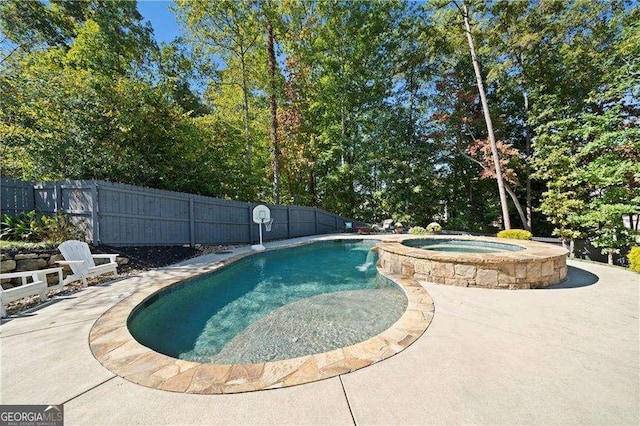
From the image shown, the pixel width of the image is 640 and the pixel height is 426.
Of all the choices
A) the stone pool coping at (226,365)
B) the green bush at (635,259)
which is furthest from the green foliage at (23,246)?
the green bush at (635,259)

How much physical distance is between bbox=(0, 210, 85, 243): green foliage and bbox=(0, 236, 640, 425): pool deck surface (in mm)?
3131

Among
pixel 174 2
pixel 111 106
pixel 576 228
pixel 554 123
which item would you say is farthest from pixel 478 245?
pixel 174 2

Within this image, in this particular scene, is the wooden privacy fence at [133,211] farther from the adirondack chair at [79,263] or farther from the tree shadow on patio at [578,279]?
the tree shadow on patio at [578,279]

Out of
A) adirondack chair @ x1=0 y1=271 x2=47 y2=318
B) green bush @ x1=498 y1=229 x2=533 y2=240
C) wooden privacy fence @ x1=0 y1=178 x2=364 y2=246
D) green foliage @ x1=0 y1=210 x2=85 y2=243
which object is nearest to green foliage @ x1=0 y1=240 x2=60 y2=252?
green foliage @ x1=0 y1=210 x2=85 y2=243

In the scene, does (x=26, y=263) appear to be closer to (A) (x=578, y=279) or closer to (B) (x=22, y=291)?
(B) (x=22, y=291)

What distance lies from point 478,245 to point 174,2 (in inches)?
604

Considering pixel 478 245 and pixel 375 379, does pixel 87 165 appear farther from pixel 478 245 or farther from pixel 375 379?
pixel 478 245

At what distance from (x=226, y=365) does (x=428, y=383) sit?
1.63 meters

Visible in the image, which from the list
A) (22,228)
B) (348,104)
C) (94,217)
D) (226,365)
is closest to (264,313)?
(226,365)

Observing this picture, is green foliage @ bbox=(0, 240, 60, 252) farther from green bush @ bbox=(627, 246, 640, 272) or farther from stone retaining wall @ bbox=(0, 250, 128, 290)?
green bush @ bbox=(627, 246, 640, 272)

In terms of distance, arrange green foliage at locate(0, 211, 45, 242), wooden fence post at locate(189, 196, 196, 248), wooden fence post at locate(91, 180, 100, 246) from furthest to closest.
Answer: wooden fence post at locate(189, 196, 196, 248)
wooden fence post at locate(91, 180, 100, 246)
green foliage at locate(0, 211, 45, 242)

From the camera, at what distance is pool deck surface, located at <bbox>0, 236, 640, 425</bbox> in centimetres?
153

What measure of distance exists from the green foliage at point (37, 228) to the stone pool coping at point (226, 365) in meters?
3.98

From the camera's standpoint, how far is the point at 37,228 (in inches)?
202
